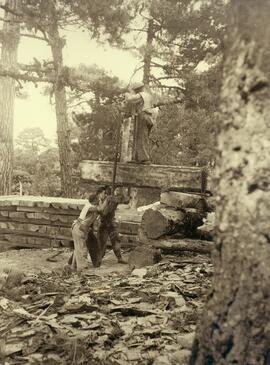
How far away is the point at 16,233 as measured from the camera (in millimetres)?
11531

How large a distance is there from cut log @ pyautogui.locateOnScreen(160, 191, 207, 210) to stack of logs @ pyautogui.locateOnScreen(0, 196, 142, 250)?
8.11ft

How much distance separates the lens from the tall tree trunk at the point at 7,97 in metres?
14.9

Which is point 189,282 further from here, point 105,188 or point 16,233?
point 16,233

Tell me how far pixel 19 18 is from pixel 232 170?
13.7m

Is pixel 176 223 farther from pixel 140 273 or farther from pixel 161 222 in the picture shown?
pixel 140 273

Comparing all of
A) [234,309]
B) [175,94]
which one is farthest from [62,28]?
[234,309]

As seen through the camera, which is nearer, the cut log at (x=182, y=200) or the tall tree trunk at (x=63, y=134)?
the cut log at (x=182, y=200)

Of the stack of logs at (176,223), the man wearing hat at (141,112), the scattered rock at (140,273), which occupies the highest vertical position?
the man wearing hat at (141,112)

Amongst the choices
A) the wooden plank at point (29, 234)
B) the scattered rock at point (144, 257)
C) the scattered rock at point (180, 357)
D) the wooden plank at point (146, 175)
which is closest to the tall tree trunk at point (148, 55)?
the wooden plank at point (29, 234)

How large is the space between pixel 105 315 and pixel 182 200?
3.65 metres

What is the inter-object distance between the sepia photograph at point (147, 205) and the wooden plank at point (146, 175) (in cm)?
2

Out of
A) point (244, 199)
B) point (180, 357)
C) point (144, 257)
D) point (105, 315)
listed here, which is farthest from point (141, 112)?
point (244, 199)

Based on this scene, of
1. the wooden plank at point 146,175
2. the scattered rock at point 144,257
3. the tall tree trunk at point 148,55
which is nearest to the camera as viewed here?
the scattered rock at point 144,257

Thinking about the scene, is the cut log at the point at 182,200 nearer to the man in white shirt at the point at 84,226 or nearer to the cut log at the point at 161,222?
the cut log at the point at 161,222
